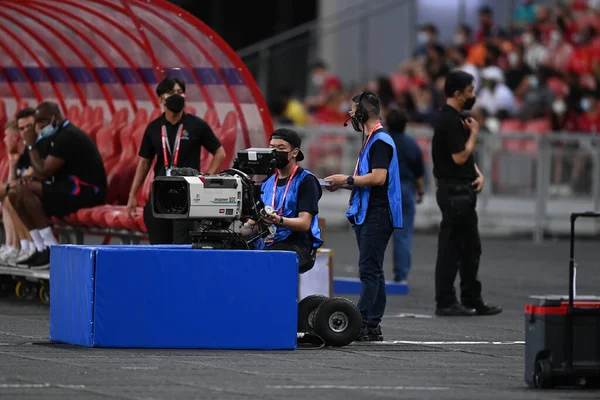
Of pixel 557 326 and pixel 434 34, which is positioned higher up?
pixel 434 34

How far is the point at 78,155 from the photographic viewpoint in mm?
16516

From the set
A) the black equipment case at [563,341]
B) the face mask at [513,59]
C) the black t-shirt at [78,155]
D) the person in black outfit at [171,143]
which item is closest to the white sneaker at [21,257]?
the black t-shirt at [78,155]

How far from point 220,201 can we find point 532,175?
15.1 m

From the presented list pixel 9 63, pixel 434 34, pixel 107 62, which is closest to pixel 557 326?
pixel 107 62

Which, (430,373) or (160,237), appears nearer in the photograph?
(430,373)

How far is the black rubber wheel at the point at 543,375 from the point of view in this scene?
1006 centimetres

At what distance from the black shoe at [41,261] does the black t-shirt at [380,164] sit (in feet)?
15.3

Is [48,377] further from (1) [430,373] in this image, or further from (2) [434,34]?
(2) [434,34]

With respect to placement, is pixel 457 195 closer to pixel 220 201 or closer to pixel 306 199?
pixel 306 199

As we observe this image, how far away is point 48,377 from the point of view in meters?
10.2

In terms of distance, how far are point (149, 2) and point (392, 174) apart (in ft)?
12.7

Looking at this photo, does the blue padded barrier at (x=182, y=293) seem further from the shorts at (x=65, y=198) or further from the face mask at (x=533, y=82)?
the face mask at (x=533, y=82)

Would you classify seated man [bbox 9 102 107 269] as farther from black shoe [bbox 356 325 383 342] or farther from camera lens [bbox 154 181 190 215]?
black shoe [bbox 356 325 383 342]

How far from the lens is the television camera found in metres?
11.8
